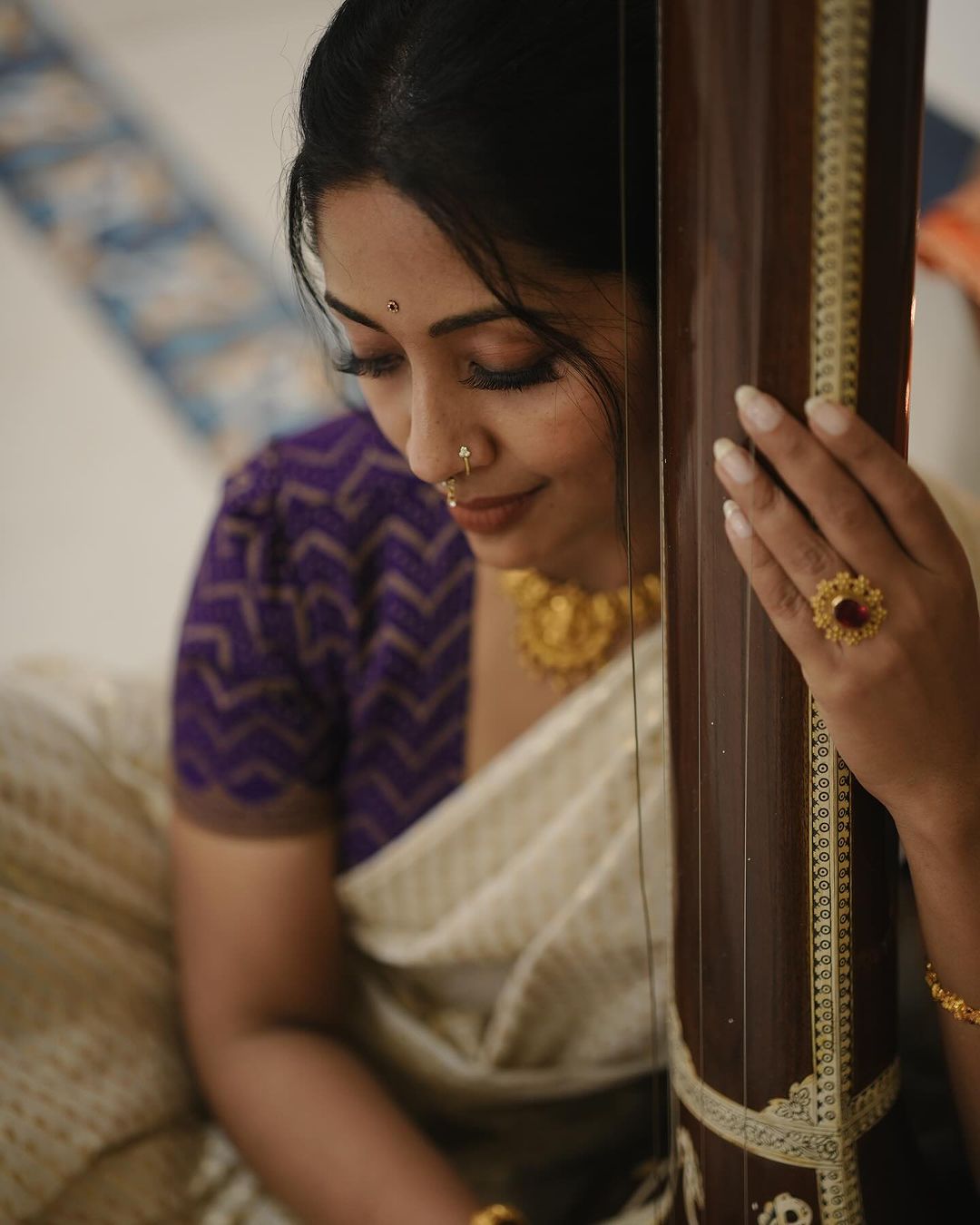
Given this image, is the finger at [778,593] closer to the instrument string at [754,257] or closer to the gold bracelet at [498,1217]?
the instrument string at [754,257]

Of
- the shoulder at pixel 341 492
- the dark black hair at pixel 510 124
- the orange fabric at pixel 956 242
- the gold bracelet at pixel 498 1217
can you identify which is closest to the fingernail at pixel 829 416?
the dark black hair at pixel 510 124

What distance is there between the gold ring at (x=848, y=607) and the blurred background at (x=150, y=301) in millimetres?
913

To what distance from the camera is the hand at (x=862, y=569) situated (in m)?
0.63

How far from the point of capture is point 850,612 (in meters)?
0.64

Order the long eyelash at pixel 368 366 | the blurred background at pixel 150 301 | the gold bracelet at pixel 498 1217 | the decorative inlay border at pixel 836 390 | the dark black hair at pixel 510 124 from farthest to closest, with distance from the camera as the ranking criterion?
the blurred background at pixel 150 301 → the gold bracelet at pixel 498 1217 → the long eyelash at pixel 368 366 → the dark black hair at pixel 510 124 → the decorative inlay border at pixel 836 390

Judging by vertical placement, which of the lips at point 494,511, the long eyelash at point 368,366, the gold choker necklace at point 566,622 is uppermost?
the long eyelash at point 368,366

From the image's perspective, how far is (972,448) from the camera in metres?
1.46

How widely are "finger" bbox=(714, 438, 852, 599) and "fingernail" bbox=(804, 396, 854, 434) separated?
4 cm

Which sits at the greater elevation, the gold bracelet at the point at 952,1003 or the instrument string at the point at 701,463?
the instrument string at the point at 701,463

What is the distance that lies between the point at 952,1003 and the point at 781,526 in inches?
14.2

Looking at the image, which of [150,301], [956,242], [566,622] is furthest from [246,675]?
[150,301]

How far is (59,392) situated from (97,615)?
0.95m

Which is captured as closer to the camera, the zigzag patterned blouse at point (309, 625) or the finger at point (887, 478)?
the finger at point (887, 478)

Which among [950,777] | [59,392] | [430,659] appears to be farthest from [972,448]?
[59,392]
